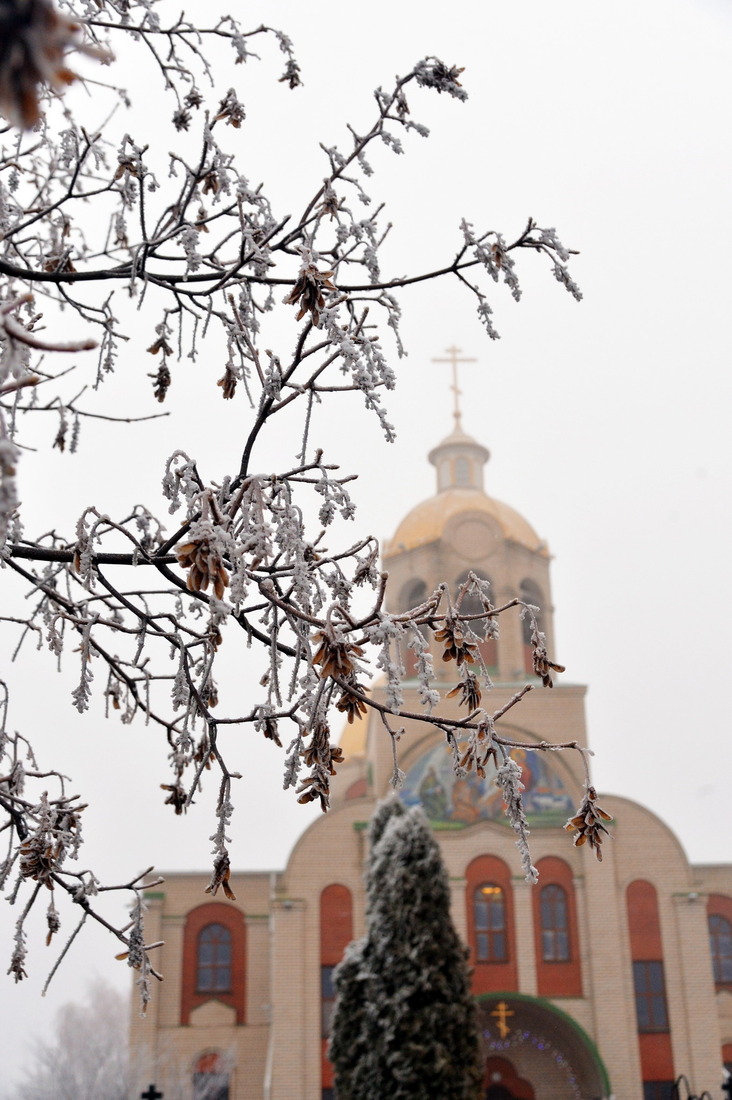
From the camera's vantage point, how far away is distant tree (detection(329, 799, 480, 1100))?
13.0m

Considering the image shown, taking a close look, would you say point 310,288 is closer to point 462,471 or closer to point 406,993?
point 406,993

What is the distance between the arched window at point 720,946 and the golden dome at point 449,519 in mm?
8408

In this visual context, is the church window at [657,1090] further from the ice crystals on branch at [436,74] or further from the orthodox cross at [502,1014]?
the ice crystals on branch at [436,74]

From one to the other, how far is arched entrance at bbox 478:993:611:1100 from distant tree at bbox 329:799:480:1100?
643 centimetres

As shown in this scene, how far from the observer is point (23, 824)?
11.7 ft

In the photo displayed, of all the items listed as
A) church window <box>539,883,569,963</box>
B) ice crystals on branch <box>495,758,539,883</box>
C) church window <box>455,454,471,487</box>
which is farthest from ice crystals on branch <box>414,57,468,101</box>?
church window <box>455,454,471,487</box>

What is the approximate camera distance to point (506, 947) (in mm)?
21031

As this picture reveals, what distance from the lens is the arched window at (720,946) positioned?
21750mm

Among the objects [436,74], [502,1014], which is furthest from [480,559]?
[436,74]

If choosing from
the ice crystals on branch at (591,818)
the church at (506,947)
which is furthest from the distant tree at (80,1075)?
the ice crystals on branch at (591,818)

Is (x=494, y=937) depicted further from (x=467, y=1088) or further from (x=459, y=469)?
(x=459, y=469)

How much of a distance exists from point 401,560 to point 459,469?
12.9 ft

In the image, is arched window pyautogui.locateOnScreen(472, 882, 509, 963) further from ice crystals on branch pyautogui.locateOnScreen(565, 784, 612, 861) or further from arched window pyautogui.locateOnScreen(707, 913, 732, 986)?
ice crystals on branch pyautogui.locateOnScreen(565, 784, 612, 861)

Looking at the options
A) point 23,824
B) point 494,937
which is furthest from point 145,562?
point 494,937
